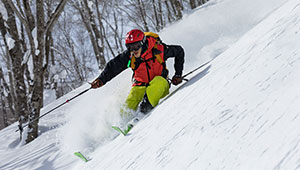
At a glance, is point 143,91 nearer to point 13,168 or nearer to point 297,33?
point 297,33

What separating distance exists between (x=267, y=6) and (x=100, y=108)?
213 inches

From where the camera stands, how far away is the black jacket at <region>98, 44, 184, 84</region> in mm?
3438

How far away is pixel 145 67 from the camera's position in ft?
11.1

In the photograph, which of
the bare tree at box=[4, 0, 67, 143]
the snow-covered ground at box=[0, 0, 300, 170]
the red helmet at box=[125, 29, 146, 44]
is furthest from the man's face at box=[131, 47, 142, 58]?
the bare tree at box=[4, 0, 67, 143]

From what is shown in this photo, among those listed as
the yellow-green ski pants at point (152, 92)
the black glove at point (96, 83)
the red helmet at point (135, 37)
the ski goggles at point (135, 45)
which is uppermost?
the red helmet at point (135, 37)

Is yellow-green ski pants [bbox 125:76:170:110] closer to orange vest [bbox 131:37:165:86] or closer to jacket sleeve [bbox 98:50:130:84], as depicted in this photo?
orange vest [bbox 131:37:165:86]

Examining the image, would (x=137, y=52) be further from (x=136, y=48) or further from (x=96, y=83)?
(x=96, y=83)

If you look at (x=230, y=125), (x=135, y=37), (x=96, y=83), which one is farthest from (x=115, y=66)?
(x=230, y=125)

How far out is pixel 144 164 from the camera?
1676 millimetres

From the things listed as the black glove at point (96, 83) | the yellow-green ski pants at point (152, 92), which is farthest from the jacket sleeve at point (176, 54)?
the black glove at point (96, 83)

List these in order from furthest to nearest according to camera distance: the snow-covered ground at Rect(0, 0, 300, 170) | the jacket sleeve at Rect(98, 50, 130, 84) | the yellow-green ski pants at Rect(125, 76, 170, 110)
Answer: the jacket sleeve at Rect(98, 50, 130, 84) → the yellow-green ski pants at Rect(125, 76, 170, 110) → the snow-covered ground at Rect(0, 0, 300, 170)

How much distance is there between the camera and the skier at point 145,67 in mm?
3145

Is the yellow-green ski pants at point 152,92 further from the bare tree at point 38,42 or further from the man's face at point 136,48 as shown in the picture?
the bare tree at point 38,42

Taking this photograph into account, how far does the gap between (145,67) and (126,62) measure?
0.33 m
